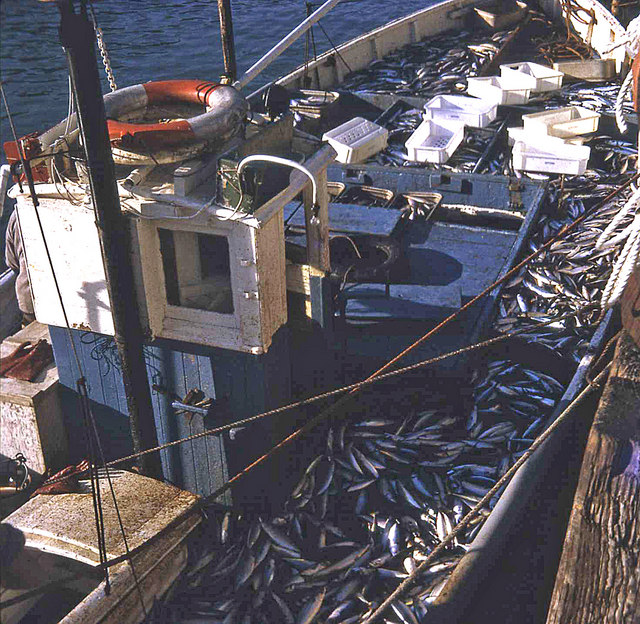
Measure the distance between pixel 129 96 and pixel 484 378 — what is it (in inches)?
201

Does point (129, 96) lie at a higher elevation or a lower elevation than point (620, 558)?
higher

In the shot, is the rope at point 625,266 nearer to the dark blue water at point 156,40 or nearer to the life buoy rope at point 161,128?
the life buoy rope at point 161,128

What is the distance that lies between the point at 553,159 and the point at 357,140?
3661mm

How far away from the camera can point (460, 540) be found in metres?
7.04

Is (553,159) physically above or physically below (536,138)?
below

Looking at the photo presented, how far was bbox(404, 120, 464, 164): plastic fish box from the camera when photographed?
1436 centimetres

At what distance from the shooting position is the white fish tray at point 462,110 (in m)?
15.8

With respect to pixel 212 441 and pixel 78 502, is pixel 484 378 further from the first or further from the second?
pixel 78 502

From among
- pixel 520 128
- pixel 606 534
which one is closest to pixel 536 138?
pixel 520 128

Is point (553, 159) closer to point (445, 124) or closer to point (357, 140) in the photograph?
point (445, 124)

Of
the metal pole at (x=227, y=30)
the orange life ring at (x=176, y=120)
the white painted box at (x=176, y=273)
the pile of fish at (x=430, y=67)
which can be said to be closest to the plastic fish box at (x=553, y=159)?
the pile of fish at (x=430, y=67)

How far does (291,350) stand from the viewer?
7.67m

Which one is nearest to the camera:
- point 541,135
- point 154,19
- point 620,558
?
point 620,558

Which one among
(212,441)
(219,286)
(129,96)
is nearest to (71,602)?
(212,441)
